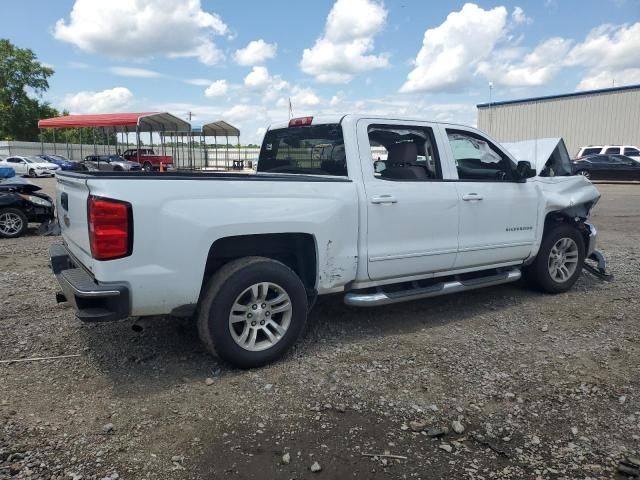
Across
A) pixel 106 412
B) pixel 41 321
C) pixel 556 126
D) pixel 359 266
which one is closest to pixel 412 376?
pixel 359 266

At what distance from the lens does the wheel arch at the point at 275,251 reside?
3774 millimetres

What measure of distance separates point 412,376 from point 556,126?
126 ft

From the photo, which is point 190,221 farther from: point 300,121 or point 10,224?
point 10,224

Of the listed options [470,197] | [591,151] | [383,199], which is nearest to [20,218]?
[383,199]

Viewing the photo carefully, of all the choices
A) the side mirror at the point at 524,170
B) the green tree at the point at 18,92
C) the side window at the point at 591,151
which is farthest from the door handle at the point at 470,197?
the green tree at the point at 18,92

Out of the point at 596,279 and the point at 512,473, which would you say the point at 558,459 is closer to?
the point at 512,473

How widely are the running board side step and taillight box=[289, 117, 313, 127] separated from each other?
1632 millimetres

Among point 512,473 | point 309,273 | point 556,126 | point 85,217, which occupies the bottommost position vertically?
point 512,473

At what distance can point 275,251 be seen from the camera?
4047mm

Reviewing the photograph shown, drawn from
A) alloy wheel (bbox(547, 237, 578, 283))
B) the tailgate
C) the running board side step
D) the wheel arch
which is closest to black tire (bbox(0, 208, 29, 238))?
the tailgate

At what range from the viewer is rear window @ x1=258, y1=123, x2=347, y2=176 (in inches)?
176

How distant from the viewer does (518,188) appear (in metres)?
5.36

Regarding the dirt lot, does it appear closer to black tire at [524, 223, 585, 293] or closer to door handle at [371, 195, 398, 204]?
black tire at [524, 223, 585, 293]

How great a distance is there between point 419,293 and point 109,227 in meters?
2.62
